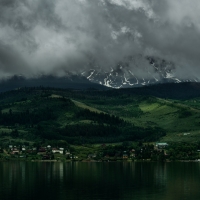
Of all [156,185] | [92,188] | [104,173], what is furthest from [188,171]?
[92,188]

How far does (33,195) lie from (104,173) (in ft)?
181

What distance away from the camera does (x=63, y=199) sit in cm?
12562

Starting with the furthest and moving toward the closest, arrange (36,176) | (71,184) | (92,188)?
(36,176), (71,184), (92,188)

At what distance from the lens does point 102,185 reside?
149750 millimetres

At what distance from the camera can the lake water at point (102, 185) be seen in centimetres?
13062

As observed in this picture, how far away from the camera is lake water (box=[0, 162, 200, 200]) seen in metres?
131

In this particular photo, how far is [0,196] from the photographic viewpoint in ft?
427

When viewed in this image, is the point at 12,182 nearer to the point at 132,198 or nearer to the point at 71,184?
the point at 71,184

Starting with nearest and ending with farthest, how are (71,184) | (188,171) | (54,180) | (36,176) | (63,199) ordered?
(63,199) < (71,184) < (54,180) < (36,176) < (188,171)

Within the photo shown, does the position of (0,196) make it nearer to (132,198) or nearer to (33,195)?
(33,195)

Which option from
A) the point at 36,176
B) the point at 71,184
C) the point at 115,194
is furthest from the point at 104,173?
the point at 115,194

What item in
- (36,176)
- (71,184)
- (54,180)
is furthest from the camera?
(36,176)

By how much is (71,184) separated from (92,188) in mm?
→ 10776

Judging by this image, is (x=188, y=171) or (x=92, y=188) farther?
(x=188, y=171)
